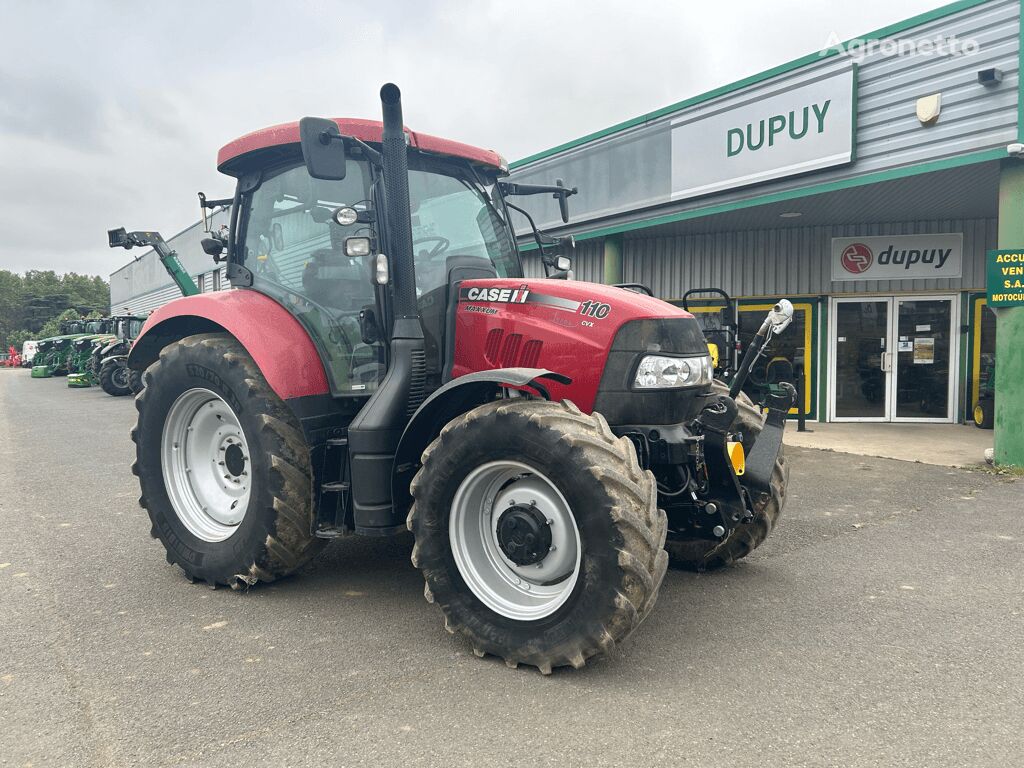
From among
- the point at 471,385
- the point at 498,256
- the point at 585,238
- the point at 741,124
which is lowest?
the point at 471,385

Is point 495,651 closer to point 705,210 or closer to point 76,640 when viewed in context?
point 76,640

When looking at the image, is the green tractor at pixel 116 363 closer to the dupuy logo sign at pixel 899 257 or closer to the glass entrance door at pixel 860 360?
the glass entrance door at pixel 860 360

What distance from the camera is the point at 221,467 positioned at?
4.72 metres

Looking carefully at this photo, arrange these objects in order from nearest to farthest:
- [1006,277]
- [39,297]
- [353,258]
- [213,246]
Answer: [353,258]
[213,246]
[1006,277]
[39,297]

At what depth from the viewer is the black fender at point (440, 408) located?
11.1ft

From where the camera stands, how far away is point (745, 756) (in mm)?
2635

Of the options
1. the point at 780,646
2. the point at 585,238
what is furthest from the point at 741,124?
the point at 780,646

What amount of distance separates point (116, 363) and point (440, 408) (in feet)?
62.5

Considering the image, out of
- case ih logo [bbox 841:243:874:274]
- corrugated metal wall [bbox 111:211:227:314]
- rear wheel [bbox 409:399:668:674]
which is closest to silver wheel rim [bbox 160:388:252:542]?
rear wheel [bbox 409:399:668:674]

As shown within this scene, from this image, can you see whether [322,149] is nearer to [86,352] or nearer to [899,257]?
[899,257]

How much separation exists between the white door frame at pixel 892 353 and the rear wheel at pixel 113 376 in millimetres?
16851

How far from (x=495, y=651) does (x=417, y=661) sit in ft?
1.18

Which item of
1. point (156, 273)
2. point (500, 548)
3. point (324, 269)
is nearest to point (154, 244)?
point (324, 269)

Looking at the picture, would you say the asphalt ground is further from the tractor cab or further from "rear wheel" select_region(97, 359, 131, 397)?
"rear wheel" select_region(97, 359, 131, 397)
